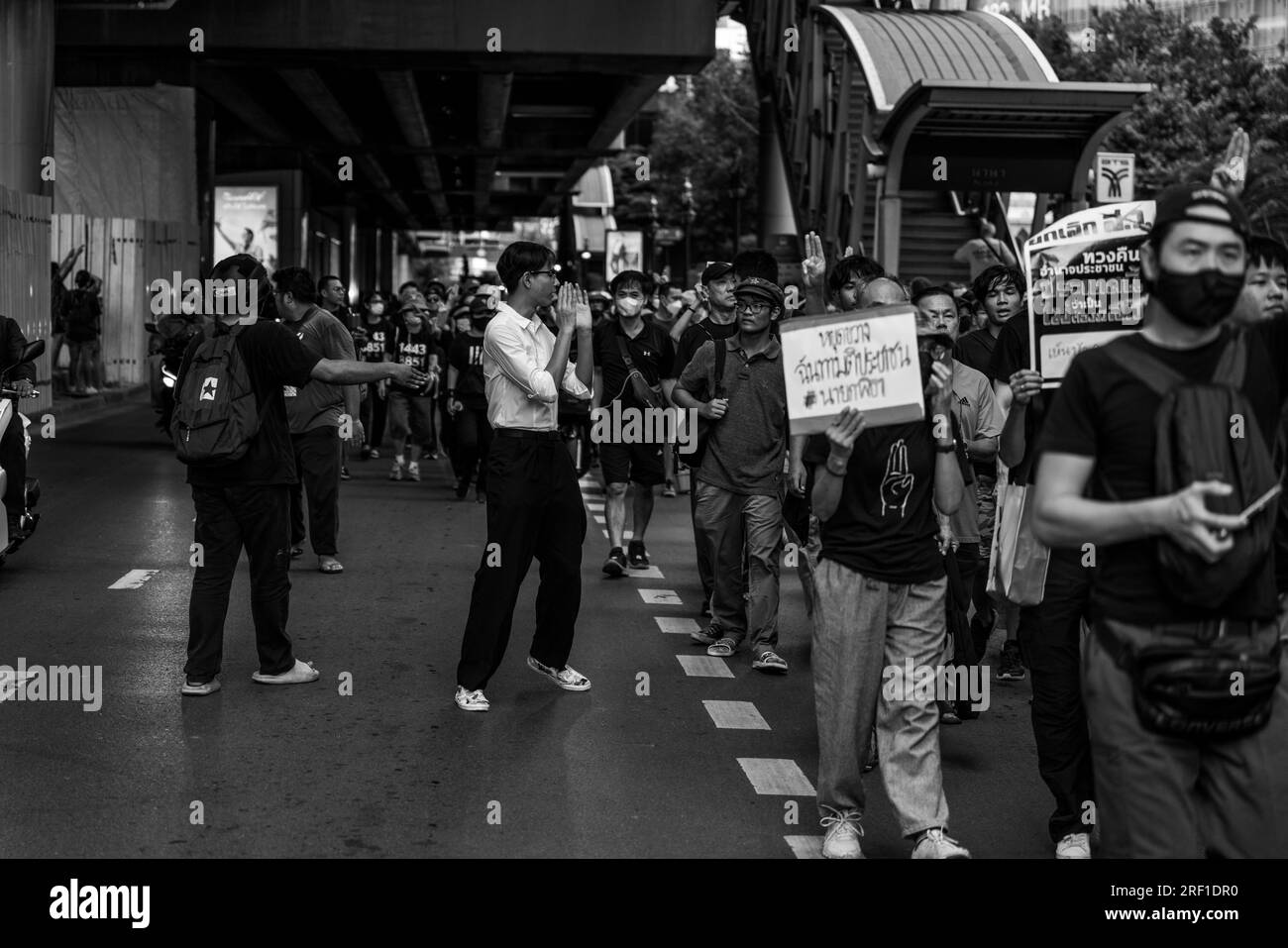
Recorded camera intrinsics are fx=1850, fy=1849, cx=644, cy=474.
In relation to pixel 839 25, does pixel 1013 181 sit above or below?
below

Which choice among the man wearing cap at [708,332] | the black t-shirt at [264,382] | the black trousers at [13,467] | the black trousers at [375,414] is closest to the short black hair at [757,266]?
the man wearing cap at [708,332]

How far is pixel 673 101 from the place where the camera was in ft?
274

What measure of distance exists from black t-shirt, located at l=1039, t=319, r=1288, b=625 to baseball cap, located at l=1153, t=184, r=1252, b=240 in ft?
0.79

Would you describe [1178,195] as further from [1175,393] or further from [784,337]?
[784,337]

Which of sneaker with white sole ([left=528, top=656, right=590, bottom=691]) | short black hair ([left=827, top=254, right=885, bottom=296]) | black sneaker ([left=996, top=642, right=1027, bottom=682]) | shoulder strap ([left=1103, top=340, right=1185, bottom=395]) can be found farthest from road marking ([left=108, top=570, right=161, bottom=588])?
shoulder strap ([left=1103, top=340, right=1185, bottom=395])

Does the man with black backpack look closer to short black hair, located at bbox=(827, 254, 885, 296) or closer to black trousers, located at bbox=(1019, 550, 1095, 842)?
short black hair, located at bbox=(827, 254, 885, 296)

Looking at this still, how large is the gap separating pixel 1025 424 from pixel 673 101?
3095 inches

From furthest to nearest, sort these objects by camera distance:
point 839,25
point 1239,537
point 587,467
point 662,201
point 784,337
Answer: point 662,201
point 839,25
point 587,467
point 784,337
point 1239,537

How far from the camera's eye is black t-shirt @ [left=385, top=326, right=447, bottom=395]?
61.7ft

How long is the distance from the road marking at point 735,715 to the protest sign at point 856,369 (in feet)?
7.87

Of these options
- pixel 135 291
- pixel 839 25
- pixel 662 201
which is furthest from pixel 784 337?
pixel 662 201

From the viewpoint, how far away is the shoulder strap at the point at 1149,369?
3.83 meters

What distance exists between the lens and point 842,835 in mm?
5699
